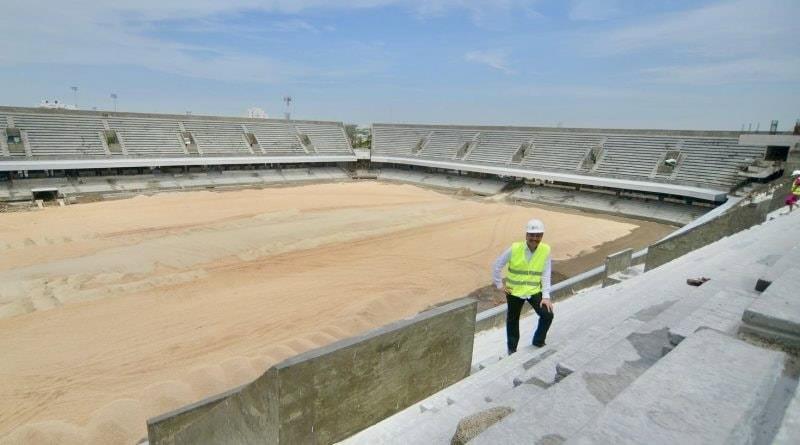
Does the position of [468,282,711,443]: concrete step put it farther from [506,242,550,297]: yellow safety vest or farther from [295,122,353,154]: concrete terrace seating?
[295,122,353,154]: concrete terrace seating

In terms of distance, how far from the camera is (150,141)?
28562 mm

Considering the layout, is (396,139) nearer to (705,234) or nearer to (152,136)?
(152,136)

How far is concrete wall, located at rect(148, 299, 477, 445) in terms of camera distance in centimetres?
304

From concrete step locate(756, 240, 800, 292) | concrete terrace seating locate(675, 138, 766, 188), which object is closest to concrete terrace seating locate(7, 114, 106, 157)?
concrete step locate(756, 240, 800, 292)

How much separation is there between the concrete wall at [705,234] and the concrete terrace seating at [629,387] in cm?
436

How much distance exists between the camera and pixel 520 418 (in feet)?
7.23

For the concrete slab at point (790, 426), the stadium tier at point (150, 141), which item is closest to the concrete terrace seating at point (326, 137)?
the stadium tier at point (150, 141)

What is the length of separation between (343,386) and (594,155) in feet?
91.5

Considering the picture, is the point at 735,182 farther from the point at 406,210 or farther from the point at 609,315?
the point at 609,315

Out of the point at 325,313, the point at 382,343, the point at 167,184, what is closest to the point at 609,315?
the point at 382,343

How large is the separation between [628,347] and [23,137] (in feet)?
104

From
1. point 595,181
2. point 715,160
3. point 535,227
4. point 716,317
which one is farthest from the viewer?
point 595,181

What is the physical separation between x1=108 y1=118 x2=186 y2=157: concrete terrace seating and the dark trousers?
94.9ft

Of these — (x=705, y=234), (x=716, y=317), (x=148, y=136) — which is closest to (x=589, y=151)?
(x=705, y=234)
